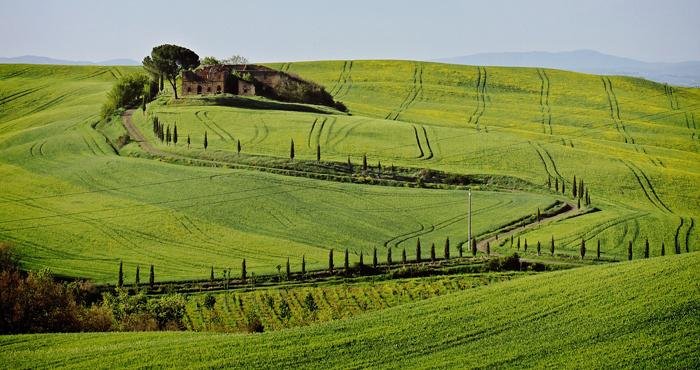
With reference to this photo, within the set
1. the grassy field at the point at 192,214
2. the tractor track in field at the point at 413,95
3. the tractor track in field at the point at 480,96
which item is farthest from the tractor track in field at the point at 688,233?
the tractor track in field at the point at 413,95

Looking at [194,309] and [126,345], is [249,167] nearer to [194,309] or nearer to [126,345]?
[194,309]

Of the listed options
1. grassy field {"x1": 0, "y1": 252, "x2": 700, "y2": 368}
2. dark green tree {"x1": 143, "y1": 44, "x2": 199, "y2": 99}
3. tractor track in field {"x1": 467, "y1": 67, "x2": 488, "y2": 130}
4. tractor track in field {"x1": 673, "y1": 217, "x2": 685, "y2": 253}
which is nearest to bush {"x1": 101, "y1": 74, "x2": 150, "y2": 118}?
dark green tree {"x1": 143, "y1": 44, "x2": 199, "y2": 99}

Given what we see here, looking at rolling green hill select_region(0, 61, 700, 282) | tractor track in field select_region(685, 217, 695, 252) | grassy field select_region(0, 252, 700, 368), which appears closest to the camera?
grassy field select_region(0, 252, 700, 368)

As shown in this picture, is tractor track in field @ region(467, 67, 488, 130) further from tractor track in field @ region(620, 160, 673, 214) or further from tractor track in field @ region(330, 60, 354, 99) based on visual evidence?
tractor track in field @ region(620, 160, 673, 214)

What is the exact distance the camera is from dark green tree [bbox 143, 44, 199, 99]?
132 m

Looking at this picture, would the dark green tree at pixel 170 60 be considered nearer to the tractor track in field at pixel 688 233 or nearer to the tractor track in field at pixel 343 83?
the tractor track in field at pixel 343 83

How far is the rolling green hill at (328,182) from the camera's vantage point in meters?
69.8

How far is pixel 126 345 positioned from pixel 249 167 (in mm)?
62040

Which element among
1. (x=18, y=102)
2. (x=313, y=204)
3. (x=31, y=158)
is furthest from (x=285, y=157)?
(x=18, y=102)

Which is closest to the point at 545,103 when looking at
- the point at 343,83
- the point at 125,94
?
the point at 343,83

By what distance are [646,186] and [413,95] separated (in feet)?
214

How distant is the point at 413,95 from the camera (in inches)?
6058

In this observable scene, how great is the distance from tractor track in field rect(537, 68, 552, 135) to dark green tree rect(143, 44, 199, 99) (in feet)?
184

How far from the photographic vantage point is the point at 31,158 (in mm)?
98312
